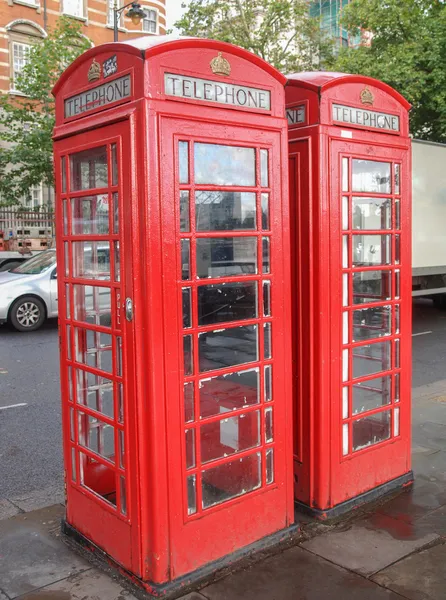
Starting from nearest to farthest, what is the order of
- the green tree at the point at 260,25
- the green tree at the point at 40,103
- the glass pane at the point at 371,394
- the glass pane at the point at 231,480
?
the glass pane at the point at 231,480 < the glass pane at the point at 371,394 < the green tree at the point at 40,103 < the green tree at the point at 260,25

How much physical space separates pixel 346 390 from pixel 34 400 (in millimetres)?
4489

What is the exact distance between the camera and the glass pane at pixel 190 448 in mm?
3113

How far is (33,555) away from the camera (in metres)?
3.38

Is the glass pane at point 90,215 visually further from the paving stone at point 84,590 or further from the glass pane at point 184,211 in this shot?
the paving stone at point 84,590

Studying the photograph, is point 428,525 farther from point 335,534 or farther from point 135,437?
point 135,437

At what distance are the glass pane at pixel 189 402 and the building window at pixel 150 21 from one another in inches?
1207

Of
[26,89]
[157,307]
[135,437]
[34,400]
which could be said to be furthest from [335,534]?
[26,89]

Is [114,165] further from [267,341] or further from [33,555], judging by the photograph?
[33,555]

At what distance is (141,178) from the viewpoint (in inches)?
111

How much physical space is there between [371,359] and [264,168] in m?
1.60

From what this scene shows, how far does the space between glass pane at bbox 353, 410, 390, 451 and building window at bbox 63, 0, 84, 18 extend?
29.4 metres

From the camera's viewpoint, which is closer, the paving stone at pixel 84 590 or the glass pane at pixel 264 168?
the paving stone at pixel 84 590

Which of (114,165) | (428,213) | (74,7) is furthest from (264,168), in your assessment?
(74,7)

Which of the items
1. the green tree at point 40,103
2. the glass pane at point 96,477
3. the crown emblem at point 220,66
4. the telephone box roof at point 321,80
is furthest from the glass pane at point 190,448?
the green tree at point 40,103
